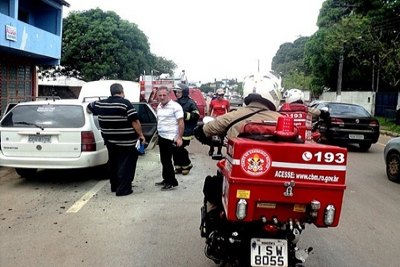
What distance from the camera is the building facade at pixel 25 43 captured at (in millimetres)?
17422

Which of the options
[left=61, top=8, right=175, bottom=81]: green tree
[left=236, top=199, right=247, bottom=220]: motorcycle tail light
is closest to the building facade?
[left=61, top=8, right=175, bottom=81]: green tree

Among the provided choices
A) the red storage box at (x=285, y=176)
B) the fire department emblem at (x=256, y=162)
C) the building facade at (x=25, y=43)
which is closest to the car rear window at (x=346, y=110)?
the building facade at (x=25, y=43)

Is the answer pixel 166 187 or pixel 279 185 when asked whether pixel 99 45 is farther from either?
pixel 279 185

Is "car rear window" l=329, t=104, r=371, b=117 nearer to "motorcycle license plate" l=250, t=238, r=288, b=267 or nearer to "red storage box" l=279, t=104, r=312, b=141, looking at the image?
"red storage box" l=279, t=104, r=312, b=141

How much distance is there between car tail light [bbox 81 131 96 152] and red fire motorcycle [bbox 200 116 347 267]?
4.56 metres

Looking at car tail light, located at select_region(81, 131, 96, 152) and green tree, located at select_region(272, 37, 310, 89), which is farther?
green tree, located at select_region(272, 37, 310, 89)

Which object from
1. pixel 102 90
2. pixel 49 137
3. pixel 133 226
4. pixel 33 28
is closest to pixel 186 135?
pixel 49 137

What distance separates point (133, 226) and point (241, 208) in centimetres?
264

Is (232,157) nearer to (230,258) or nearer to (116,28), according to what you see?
(230,258)

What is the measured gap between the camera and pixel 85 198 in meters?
7.01

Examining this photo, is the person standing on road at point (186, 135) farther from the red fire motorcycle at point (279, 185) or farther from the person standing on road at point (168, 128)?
the red fire motorcycle at point (279, 185)

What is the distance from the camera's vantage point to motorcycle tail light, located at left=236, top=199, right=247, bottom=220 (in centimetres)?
327

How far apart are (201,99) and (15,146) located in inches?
423

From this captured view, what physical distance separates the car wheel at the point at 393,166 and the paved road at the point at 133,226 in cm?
43
